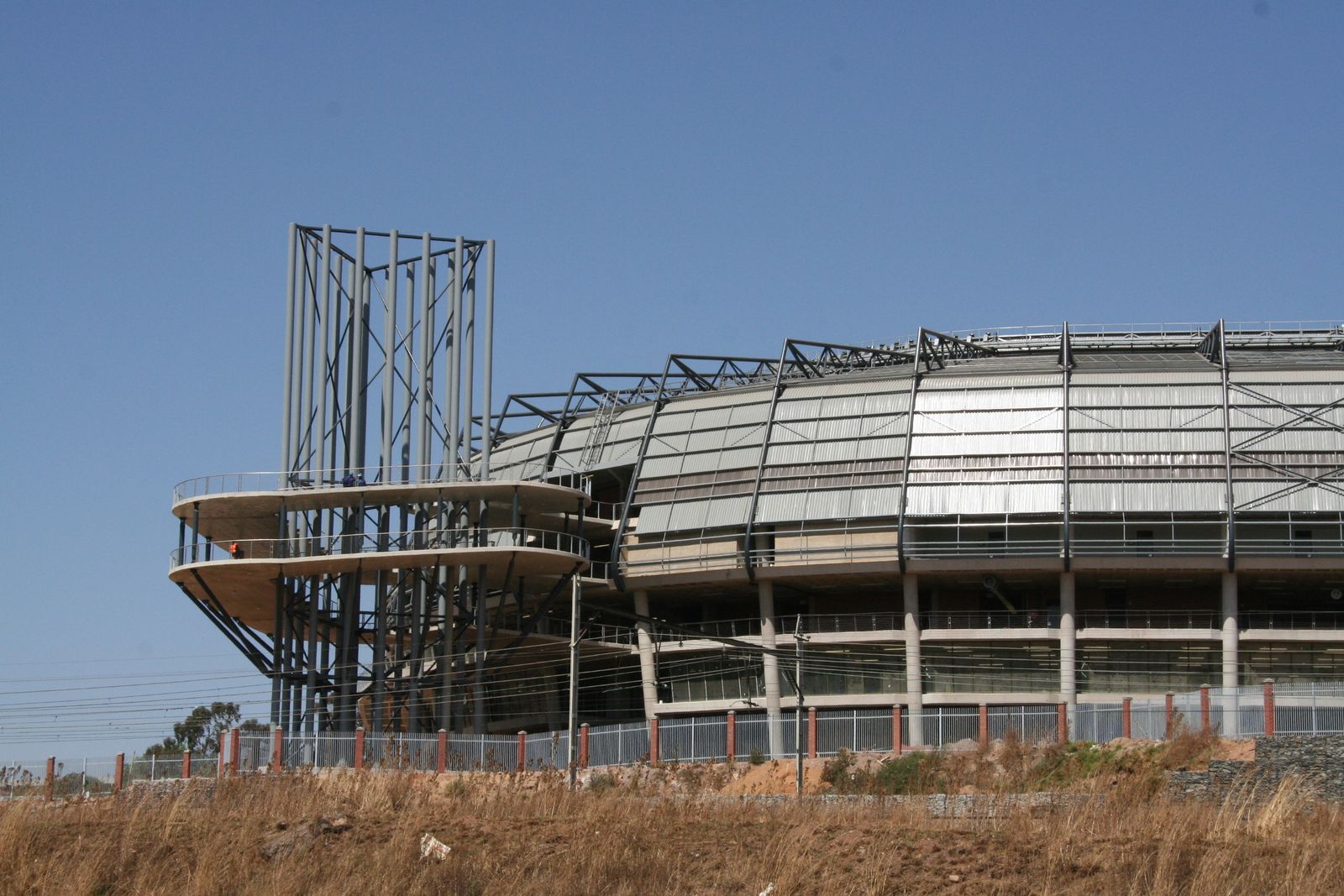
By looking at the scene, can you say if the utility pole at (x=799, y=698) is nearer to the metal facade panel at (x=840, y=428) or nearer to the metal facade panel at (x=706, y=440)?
the metal facade panel at (x=840, y=428)

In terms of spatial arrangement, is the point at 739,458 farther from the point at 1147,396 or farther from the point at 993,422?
the point at 1147,396

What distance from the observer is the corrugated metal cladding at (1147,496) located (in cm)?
7506

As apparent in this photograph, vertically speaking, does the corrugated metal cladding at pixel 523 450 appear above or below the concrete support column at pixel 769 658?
above

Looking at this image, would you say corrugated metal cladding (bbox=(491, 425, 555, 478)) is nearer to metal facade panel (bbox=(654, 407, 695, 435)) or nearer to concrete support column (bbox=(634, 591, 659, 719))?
metal facade panel (bbox=(654, 407, 695, 435))

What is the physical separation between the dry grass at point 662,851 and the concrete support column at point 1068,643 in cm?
4544

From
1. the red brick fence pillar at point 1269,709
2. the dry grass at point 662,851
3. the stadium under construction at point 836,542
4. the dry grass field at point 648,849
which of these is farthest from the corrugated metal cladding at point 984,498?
the dry grass at point 662,851

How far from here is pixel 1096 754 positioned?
5225 cm

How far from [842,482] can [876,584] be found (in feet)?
19.2

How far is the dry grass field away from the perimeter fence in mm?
22560

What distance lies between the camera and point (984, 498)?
77.2 m

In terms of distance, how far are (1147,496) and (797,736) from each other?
87.5 feet

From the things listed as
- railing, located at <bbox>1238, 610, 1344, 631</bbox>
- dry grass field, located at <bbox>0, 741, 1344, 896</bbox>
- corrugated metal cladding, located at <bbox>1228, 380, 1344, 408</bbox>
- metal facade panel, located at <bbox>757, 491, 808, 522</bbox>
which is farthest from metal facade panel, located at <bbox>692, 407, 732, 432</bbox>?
dry grass field, located at <bbox>0, 741, 1344, 896</bbox>

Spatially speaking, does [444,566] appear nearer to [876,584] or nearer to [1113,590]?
[876,584]

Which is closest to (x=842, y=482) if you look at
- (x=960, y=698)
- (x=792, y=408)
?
(x=792, y=408)
